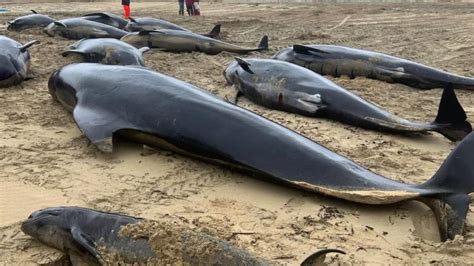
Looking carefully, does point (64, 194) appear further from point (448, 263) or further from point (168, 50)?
point (168, 50)

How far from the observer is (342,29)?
670 inches

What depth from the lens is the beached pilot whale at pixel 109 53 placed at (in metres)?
8.80

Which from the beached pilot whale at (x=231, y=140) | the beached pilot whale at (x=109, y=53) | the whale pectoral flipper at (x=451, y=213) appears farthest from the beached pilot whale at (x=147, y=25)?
the whale pectoral flipper at (x=451, y=213)

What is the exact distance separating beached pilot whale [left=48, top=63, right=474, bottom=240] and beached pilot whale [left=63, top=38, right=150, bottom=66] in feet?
8.63

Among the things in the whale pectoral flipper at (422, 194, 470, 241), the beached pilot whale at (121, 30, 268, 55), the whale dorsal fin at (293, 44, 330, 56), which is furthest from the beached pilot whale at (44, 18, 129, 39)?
the whale pectoral flipper at (422, 194, 470, 241)

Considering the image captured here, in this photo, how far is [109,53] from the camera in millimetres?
8914

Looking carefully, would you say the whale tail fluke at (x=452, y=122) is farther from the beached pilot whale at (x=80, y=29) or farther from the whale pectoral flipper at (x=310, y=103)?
the beached pilot whale at (x=80, y=29)

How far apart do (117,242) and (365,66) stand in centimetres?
665

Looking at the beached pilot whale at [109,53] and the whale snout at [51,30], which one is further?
the whale snout at [51,30]

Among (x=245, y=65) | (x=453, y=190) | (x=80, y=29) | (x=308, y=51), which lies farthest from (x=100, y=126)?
(x=80, y=29)

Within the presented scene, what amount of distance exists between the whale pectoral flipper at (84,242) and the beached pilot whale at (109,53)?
564cm

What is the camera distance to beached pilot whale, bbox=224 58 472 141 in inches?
219

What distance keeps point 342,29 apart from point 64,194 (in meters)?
14.2

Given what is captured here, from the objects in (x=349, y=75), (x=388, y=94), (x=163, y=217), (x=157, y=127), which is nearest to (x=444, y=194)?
(x=163, y=217)
